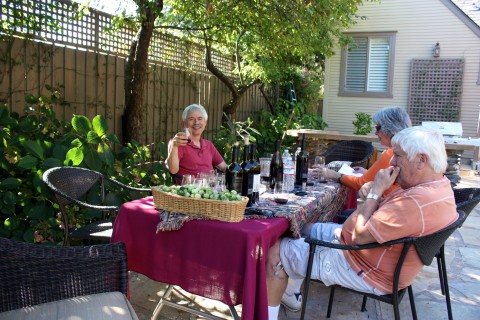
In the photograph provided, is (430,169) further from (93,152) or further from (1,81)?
(1,81)

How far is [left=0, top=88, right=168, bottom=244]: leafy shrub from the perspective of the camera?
3201 millimetres

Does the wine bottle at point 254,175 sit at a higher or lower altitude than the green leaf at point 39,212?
higher

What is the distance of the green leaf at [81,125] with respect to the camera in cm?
359

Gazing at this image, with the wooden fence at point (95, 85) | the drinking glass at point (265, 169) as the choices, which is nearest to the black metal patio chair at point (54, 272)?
the drinking glass at point (265, 169)

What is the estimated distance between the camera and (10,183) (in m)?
3.17

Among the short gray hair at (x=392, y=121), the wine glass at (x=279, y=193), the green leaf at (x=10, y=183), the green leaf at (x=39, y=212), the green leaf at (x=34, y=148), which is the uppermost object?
the short gray hair at (x=392, y=121)

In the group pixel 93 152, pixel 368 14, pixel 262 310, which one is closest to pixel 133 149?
pixel 93 152

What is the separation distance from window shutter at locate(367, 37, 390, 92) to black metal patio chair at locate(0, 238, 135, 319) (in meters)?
10.4

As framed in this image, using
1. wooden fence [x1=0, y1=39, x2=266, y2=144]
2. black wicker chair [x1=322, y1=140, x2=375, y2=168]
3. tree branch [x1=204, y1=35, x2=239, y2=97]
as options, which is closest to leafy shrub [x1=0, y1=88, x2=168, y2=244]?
wooden fence [x1=0, y1=39, x2=266, y2=144]

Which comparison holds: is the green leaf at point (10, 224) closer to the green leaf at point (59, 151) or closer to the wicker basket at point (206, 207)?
the green leaf at point (59, 151)

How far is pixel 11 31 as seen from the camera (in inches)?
171

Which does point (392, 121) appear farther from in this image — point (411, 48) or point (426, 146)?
point (411, 48)

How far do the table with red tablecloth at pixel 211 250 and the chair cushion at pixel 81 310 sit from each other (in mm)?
411

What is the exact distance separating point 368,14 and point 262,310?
34.9 feet
